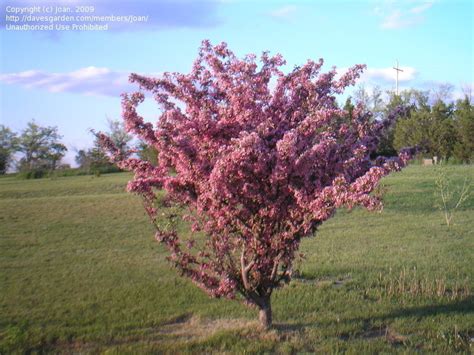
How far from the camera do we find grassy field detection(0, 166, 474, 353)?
19.1 ft

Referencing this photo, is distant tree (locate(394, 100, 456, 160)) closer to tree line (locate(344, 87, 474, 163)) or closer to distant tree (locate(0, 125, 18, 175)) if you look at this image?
tree line (locate(344, 87, 474, 163))

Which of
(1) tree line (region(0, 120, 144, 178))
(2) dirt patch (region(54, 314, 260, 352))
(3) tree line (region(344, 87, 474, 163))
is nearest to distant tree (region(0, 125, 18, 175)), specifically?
(1) tree line (region(0, 120, 144, 178))

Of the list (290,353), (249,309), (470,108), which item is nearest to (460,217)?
(249,309)

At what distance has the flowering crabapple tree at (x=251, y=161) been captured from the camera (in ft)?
16.4

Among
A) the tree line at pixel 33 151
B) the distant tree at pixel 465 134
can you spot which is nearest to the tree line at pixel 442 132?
the distant tree at pixel 465 134

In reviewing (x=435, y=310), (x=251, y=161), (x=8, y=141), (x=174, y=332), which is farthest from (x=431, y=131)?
(x=8, y=141)

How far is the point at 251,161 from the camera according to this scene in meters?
5.03

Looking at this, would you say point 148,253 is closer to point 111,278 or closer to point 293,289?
point 111,278

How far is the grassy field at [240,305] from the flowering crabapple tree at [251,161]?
2.43 ft

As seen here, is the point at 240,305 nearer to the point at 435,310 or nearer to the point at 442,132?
the point at 435,310

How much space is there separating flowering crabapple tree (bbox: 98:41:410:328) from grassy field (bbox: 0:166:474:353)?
74 centimetres

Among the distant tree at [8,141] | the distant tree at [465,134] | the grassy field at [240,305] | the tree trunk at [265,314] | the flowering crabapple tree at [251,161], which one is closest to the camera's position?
the flowering crabapple tree at [251,161]

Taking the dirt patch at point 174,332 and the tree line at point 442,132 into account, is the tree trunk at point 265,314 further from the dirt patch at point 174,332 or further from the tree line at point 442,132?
the tree line at point 442,132

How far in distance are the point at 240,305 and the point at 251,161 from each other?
3109 millimetres
